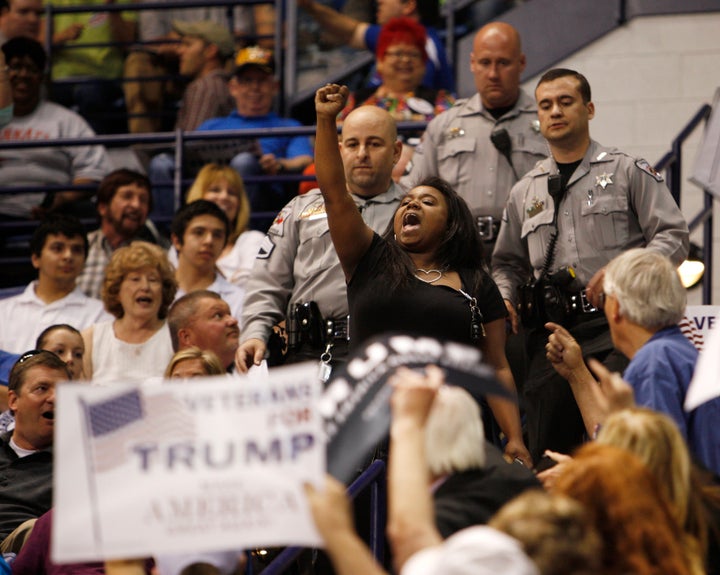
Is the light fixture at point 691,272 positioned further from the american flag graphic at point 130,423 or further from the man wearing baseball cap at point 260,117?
the american flag graphic at point 130,423

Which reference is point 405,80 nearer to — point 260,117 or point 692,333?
point 260,117

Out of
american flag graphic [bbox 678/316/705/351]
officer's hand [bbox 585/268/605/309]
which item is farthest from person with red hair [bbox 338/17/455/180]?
american flag graphic [bbox 678/316/705/351]

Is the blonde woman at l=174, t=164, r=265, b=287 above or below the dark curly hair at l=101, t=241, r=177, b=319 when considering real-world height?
above

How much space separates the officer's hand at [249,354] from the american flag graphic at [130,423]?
215 centimetres

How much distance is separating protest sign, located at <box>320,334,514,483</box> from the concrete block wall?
583 centimetres

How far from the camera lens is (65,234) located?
25.4 ft

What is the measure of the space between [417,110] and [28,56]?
8.60 feet

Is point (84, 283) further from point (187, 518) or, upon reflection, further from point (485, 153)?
point (187, 518)

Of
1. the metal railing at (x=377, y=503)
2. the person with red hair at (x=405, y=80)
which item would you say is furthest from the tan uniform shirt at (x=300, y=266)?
the person with red hair at (x=405, y=80)

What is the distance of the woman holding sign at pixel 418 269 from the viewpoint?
4.83 meters

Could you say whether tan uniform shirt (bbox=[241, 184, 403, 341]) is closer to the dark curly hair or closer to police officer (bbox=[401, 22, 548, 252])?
police officer (bbox=[401, 22, 548, 252])

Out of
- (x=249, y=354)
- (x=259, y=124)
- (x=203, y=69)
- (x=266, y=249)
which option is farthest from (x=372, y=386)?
(x=203, y=69)

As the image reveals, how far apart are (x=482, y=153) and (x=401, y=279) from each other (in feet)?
6.63

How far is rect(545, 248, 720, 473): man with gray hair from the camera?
161 inches
